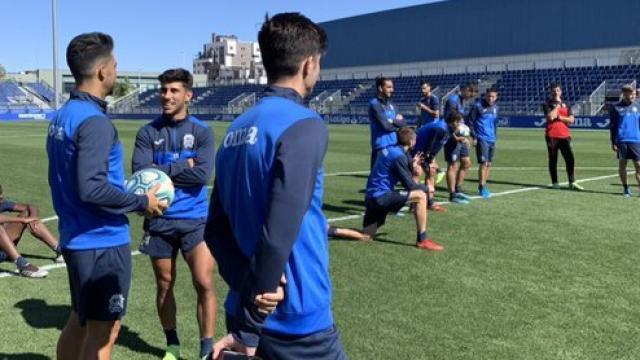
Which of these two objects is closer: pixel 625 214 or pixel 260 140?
pixel 260 140

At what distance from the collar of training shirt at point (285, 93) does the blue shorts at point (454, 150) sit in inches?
380

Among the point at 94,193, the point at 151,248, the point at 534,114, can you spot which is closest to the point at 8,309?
the point at 151,248

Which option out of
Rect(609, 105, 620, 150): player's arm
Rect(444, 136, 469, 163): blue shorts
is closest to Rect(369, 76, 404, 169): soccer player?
Rect(444, 136, 469, 163): blue shorts

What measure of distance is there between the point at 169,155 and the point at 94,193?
1.63 meters

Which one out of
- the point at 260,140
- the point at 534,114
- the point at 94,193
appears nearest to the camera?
the point at 260,140

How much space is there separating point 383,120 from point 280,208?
26.3 feet

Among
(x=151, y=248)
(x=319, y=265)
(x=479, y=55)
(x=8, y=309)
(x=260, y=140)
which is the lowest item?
(x=8, y=309)

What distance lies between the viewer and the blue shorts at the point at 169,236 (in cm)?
465

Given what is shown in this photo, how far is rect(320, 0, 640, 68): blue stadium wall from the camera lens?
5641cm

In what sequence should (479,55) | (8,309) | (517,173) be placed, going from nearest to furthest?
1. (8,309)
2. (517,173)
3. (479,55)

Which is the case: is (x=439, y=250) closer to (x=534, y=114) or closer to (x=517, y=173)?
(x=517, y=173)

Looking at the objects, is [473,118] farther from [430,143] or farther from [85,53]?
[85,53]

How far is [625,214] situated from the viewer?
32.8ft

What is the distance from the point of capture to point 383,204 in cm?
807
